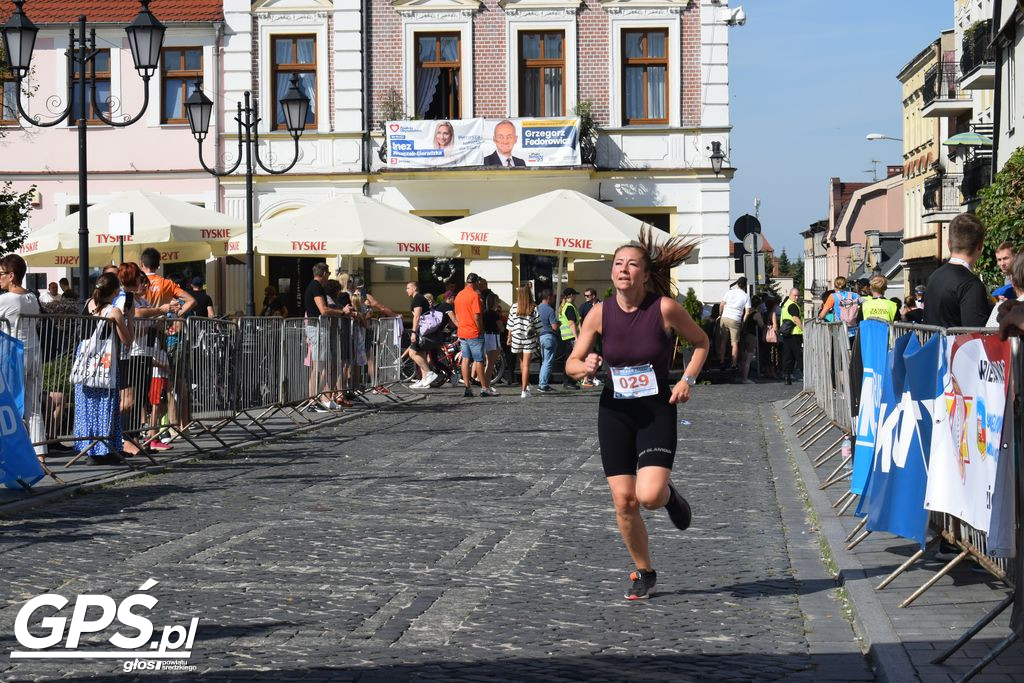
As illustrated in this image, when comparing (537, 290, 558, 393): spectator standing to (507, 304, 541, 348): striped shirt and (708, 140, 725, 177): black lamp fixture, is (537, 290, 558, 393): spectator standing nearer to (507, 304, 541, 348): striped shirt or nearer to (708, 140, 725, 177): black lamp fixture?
(507, 304, 541, 348): striped shirt

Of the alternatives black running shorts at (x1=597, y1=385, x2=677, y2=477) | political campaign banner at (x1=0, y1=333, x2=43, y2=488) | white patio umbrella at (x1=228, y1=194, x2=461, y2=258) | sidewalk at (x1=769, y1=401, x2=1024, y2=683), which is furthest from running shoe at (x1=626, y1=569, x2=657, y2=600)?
white patio umbrella at (x1=228, y1=194, x2=461, y2=258)

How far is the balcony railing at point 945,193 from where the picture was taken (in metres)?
57.8

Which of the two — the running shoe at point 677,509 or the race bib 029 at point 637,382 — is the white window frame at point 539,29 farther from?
the race bib 029 at point 637,382

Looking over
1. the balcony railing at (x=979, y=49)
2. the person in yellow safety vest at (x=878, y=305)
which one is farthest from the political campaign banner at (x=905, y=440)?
the balcony railing at (x=979, y=49)

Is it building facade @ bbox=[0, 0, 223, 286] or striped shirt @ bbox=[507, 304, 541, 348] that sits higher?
building facade @ bbox=[0, 0, 223, 286]

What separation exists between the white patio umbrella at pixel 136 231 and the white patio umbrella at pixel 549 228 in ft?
13.1

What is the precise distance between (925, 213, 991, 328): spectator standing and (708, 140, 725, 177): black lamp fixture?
25355 millimetres

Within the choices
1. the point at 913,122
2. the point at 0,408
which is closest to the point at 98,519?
the point at 0,408

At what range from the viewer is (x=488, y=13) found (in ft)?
116

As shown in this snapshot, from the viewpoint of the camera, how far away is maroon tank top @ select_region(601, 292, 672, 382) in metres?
8.05

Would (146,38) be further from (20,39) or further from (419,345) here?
(419,345)

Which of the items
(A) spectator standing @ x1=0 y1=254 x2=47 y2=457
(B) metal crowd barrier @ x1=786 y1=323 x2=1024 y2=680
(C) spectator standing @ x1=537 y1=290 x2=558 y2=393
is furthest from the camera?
(C) spectator standing @ x1=537 y1=290 x2=558 y2=393

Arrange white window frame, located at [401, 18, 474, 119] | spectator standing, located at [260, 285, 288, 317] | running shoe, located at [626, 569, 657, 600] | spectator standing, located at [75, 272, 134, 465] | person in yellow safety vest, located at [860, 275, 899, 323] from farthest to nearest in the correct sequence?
1. white window frame, located at [401, 18, 474, 119]
2. spectator standing, located at [260, 285, 288, 317]
3. person in yellow safety vest, located at [860, 275, 899, 323]
4. spectator standing, located at [75, 272, 134, 465]
5. running shoe, located at [626, 569, 657, 600]

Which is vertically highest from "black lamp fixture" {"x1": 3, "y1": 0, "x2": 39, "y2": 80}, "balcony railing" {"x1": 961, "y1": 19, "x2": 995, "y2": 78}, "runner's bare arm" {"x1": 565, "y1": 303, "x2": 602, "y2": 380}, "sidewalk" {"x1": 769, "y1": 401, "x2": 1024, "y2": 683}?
"balcony railing" {"x1": 961, "y1": 19, "x2": 995, "y2": 78}
